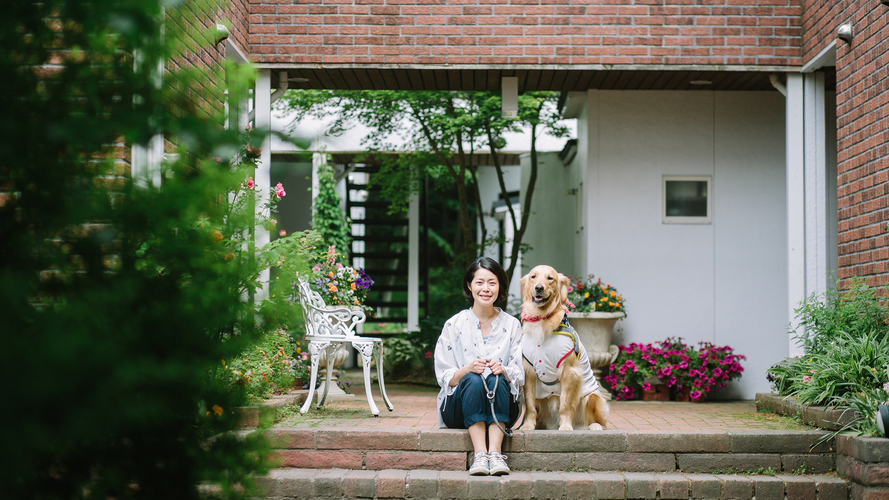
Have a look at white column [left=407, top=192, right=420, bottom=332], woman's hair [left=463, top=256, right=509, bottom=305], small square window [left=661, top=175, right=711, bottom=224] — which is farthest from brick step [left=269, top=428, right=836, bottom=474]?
white column [left=407, top=192, right=420, bottom=332]

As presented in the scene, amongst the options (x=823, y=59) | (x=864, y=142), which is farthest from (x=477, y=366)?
(x=823, y=59)

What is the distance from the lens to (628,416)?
535 cm

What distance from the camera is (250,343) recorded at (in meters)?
1.13

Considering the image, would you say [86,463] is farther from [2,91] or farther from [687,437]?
[687,437]

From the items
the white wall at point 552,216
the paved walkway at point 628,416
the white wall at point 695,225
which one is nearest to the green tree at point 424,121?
the white wall at point 552,216

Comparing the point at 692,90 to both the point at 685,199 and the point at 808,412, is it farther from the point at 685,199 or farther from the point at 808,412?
the point at 808,412

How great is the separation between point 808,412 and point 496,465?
2.03 m

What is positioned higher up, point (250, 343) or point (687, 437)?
point (250, 343)

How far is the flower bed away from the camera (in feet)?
21.7

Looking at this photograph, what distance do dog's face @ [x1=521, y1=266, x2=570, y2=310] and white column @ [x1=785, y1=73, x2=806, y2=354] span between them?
266cm

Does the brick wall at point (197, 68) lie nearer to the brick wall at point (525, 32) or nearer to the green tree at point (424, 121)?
the brick wall at point (525, 32)

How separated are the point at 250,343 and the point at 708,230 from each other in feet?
22.3

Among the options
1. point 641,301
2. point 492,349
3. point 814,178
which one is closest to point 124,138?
point 492,349

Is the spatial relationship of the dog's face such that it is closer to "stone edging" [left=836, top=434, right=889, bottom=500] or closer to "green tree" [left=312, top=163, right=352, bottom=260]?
"stone edging" [left=836, top=434, right=889, bottom=500]
